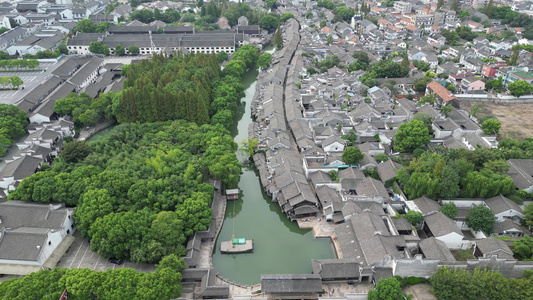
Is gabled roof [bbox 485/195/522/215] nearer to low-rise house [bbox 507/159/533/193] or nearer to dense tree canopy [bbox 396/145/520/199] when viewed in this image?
dense tree canopy [bbox 396/145/520/199]

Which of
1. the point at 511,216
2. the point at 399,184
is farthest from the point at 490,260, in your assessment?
the point at 399,184

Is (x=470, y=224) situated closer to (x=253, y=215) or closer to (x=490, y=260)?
(x=490, y=260)

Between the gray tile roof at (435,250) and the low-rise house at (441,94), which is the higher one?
the low-rise house at (441,94)

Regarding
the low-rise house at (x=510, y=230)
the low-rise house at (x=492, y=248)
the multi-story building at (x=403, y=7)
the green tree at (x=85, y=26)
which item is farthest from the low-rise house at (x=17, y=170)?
the multi-story building at (x=403, y=7)

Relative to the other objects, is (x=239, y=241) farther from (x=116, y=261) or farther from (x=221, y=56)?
(x=221, y=56)

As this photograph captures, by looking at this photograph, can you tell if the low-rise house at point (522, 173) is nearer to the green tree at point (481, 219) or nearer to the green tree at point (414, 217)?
the green tree at point (481, 219)

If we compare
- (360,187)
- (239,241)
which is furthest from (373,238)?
(239,241)

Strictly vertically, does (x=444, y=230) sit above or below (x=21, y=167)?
above
